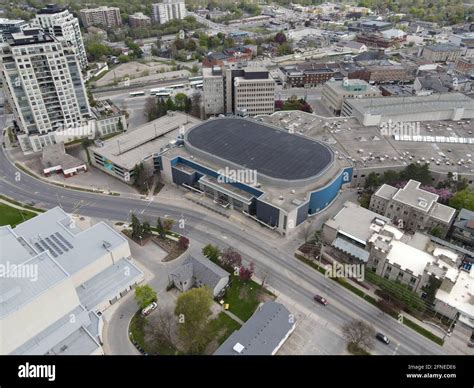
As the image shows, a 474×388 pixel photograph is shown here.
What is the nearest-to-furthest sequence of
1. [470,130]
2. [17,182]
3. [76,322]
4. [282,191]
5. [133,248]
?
[76,322]
[133,248]
[282,191]
[17,182]
[470,130]

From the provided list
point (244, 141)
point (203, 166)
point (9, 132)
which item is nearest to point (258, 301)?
point (203, 166)

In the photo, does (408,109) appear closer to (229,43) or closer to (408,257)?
(408,257)

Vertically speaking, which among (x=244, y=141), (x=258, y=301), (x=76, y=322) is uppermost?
(x=244, y=141)

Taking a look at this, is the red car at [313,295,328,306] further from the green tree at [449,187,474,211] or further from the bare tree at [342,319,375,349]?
the green tree at [449,187,474,211]

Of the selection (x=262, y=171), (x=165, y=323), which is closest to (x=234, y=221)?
(x=262, y=171)

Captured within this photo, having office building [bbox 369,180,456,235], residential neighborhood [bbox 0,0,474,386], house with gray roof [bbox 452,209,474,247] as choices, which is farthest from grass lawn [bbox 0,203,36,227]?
house with gray roof [bbox 452,209,474,247]

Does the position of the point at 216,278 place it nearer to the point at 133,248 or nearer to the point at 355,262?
the point at 133,248

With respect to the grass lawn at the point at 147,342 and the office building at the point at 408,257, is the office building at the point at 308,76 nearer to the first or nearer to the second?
the office building at the point at 408,257
